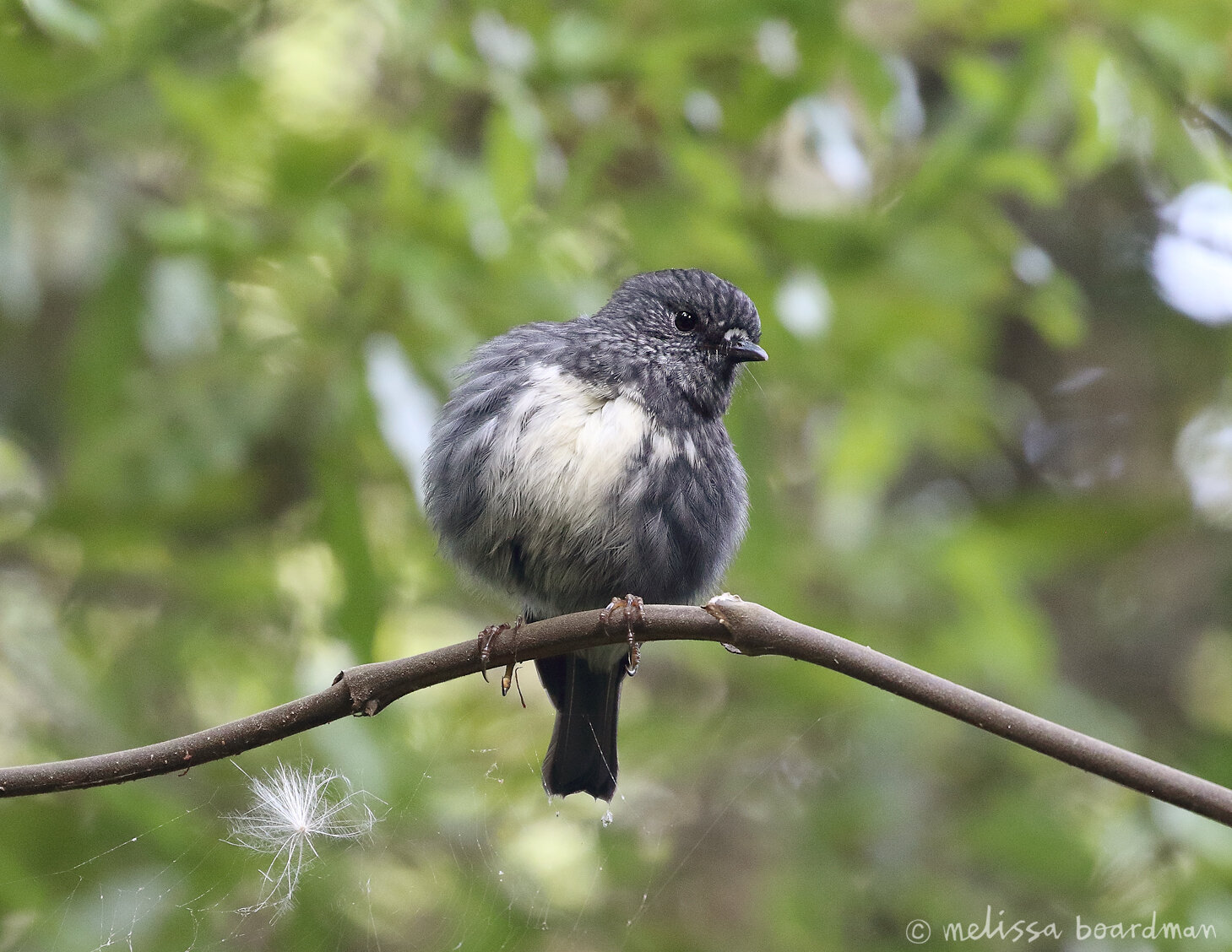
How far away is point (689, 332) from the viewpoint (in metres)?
3.42

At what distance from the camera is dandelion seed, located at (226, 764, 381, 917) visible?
2.38 m

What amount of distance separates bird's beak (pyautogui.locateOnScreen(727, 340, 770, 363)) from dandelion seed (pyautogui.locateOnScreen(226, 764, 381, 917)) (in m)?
1.52

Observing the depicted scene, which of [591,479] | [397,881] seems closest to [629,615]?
[591,479]

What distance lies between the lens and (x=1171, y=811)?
3781 mm

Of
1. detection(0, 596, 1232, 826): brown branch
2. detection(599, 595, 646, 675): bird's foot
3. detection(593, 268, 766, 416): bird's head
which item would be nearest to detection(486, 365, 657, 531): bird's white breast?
detection(593, 268, 766, 416): bird's head

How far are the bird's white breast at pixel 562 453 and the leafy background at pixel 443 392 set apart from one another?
17.4 inches

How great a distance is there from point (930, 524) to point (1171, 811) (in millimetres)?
1266

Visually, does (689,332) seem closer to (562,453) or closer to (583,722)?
(562,453)

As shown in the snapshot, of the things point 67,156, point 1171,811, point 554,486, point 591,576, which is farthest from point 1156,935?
point 67,156

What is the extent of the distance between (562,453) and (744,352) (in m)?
0.75

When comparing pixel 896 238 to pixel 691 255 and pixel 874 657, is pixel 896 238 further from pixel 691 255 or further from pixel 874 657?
pixel 874 657

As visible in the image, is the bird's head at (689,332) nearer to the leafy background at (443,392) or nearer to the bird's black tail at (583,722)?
the leafy background at (443,392)

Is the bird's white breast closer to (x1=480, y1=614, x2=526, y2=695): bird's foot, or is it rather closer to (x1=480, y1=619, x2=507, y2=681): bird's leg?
(x1=480, y1=614, x2=526, y2=695): bird's foot

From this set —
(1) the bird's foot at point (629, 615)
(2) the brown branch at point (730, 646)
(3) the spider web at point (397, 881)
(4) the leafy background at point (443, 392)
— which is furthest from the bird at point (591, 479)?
(2) the brown branch at point (730, 646)
